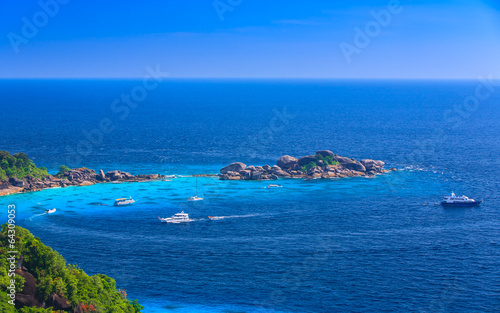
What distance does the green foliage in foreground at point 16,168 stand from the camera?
406 feet

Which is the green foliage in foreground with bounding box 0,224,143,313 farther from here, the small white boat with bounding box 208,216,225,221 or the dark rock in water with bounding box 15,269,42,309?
the small white boat with bounding box 208,216,225,221

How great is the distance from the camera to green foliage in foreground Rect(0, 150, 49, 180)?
12381cm

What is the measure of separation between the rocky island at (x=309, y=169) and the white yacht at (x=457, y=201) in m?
30.3

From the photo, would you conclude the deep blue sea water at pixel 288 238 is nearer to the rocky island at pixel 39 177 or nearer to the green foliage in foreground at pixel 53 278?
the rocky island at pixel 39 177

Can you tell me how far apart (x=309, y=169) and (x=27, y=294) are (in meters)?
98.1

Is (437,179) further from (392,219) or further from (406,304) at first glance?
(406,304)

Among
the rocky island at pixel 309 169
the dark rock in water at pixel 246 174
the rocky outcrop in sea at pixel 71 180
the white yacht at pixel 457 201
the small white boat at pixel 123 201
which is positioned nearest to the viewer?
the white yacht at pixel 457 201

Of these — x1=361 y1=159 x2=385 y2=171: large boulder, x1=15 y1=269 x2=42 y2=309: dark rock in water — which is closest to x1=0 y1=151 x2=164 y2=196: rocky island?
x1=361 y1=159 x2=385 y2=171: large boulder

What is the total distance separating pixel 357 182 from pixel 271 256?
182 feet

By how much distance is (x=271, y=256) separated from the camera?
81.9 meters

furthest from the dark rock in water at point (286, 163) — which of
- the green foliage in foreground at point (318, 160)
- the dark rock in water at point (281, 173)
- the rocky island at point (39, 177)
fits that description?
the rocky island at point (39, 177)

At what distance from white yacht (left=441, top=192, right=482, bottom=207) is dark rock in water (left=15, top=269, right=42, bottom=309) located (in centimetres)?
8515

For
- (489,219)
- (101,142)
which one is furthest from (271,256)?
(101,142)

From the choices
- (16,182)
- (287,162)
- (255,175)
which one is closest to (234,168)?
(255,175)
